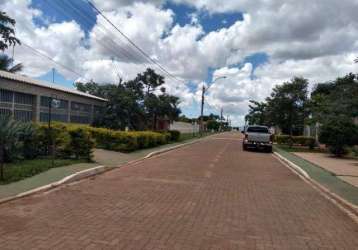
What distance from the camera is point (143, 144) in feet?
93.2

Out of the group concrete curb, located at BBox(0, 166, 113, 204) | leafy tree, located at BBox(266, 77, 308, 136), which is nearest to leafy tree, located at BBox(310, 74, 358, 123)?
leafy tree, located at BBox(266, 77, 308, 136)

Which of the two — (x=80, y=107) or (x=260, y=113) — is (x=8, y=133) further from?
(x=260, y=113)

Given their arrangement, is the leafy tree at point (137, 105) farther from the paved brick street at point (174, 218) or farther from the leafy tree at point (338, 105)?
the paved brick street at point (174, 218)

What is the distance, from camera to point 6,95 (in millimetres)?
22906

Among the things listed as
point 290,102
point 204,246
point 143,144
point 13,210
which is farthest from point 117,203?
point 290,102

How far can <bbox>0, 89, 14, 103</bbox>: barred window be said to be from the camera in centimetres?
2247

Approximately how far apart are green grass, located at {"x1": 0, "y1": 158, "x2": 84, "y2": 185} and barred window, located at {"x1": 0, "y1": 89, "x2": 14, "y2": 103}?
8707 millimetres

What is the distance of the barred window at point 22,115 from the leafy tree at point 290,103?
20850 mm

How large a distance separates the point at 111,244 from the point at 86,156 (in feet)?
39.4

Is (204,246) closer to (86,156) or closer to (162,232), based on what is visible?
(162,232)

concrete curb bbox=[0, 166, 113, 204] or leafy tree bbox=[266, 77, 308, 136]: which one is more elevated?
leafy tree bbox=[266, 77, 308, 136]

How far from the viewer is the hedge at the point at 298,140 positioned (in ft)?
125

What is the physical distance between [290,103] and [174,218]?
101 ft

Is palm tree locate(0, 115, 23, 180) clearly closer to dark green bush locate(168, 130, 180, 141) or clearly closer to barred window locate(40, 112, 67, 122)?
barred window locate(40, 112, 67, 122)
